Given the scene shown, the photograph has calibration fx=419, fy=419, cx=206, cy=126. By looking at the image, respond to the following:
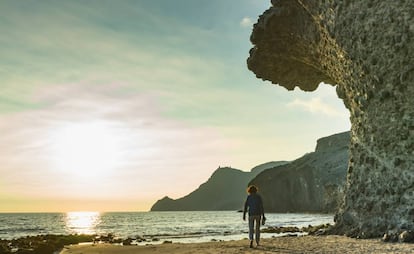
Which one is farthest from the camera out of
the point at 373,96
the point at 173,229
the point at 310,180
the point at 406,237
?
the point at 310,180

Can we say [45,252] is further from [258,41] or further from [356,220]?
[258,41]

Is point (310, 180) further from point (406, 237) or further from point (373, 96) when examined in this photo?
point (406, 237)

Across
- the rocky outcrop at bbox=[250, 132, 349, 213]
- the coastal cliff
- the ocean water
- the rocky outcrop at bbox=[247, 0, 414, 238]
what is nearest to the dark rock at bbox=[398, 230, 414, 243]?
the rocky outcrop at bbox=[247, 0, 414, 238]

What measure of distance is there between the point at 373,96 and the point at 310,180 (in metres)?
136

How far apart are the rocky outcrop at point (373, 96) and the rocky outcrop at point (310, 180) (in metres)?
112

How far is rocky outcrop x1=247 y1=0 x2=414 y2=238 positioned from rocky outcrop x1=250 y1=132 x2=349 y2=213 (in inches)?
4404

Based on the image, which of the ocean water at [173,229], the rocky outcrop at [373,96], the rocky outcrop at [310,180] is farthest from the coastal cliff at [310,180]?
the rocky outcrop at [373,96]

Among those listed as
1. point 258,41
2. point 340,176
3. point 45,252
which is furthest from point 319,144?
point 45,252

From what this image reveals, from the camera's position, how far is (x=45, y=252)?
87.1ft

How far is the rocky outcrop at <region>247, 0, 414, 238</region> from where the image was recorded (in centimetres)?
2202

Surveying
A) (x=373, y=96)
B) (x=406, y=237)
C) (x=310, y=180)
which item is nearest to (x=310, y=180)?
(x=310, y=180)

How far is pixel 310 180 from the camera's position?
15612 centimetres

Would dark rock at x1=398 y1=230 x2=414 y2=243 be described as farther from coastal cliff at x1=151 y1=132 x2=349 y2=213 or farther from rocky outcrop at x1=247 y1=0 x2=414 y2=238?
coastal cliff at x1=151 y1=132 x2=349 y2=213

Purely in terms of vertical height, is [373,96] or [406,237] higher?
[373,96]
